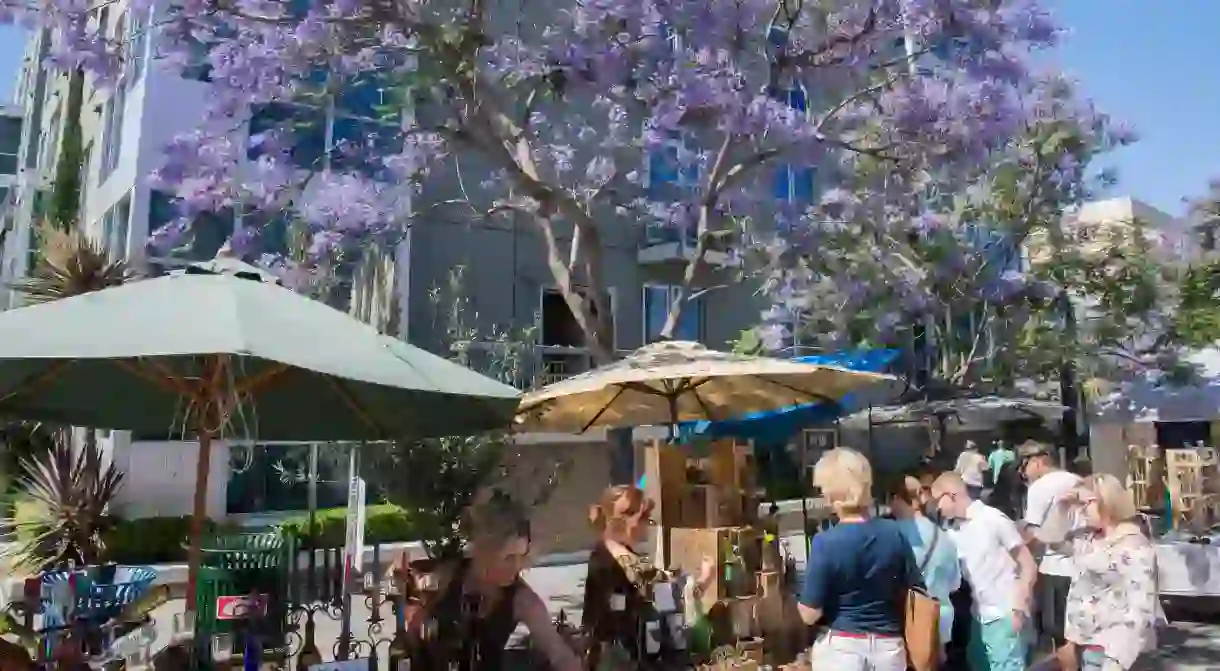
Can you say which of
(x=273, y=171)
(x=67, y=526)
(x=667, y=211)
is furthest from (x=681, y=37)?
(x=67, y=526)

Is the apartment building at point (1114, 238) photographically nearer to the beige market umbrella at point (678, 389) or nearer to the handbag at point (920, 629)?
the beige market umbrella at point (678, 389)

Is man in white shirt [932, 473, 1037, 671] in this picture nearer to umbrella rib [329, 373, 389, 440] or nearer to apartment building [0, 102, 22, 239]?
umbrella rib [329, 373, 389, 440]

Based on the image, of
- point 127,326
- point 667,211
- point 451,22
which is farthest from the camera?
point 667,211

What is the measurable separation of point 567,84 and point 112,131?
10.3m

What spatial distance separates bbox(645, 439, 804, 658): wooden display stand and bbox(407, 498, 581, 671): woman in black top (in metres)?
1.84

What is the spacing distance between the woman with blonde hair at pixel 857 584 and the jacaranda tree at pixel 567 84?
18.4 feet

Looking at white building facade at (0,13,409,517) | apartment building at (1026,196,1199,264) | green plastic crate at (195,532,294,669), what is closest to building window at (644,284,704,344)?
white building facade at (0,13,409,517)

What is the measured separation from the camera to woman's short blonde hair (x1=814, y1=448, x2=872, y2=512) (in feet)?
12.8

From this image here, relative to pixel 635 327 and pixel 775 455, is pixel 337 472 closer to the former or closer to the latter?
pixel 635 327

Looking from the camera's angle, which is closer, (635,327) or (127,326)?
(127,326)

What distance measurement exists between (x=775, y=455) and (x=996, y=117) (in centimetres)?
1026

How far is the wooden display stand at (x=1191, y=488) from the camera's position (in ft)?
35.9

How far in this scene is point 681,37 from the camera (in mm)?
9727

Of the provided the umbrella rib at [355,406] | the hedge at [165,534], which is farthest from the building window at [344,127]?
the umbrella rib at [355,406]
